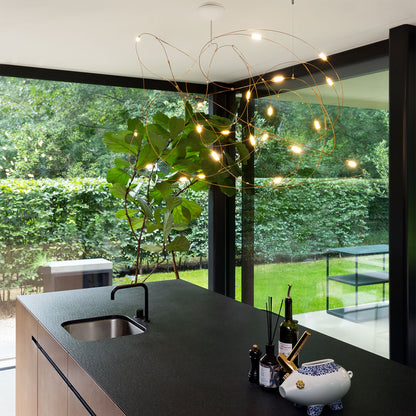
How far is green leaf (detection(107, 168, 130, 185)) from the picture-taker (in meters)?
4.24

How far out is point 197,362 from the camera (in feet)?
6.04

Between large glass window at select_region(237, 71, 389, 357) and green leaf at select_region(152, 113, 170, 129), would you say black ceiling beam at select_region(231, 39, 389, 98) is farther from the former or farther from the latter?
green leaf at select_region(152, 113, 170, 129)

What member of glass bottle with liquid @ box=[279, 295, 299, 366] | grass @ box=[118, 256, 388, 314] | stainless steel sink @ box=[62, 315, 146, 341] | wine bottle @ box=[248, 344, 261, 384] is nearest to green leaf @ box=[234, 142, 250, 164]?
grass @ box=[118, 256, 388, 314]

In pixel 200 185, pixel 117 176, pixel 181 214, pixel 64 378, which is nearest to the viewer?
pixel 64 378

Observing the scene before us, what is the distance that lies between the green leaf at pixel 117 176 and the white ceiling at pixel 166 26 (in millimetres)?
901

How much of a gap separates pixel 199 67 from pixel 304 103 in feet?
3.15

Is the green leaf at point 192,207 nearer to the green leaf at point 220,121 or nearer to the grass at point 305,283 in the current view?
the green leaf at point 220,121

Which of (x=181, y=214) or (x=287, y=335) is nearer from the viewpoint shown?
(x=287, y=335)

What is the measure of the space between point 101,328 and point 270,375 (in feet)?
3.90

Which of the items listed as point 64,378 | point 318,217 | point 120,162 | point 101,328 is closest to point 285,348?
point 64,378

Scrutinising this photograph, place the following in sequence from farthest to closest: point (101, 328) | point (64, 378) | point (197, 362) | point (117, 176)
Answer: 1. point (117, 176)
2. point (101, 328)
3. point (64, 378)
4. point (197, 362)

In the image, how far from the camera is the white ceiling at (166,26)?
2762 mm

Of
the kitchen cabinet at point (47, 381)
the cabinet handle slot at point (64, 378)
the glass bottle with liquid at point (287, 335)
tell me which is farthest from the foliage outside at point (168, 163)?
the glass bottle with liquid at point (287, 335)

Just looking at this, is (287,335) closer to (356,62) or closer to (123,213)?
(356,62)
